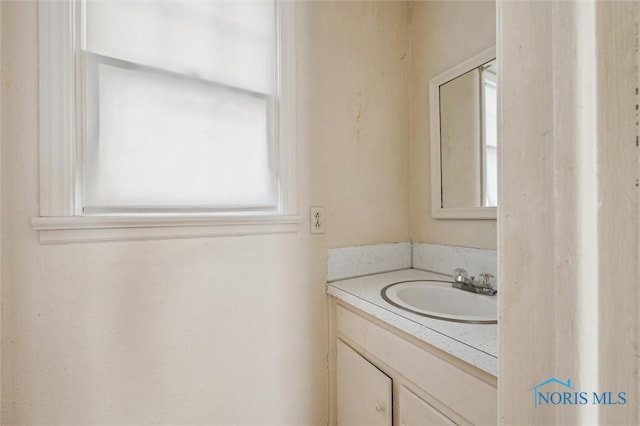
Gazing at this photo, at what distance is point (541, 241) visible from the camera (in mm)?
242

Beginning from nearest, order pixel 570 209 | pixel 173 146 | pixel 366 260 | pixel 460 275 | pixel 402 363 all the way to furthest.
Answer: pixel 570 209
pixel 402 363
pixel 173 146
pixel 460 275
pixel 366 260

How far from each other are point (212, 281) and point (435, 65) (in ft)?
4.69

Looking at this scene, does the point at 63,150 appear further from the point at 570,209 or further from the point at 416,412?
the point at 416,412

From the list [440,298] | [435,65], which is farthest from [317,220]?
[435,65]

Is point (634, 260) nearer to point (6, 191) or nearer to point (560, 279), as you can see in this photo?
point (560, 279)

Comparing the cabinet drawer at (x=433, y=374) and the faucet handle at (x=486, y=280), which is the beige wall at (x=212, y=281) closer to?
the cabinet drawer at (x=433, y=374)

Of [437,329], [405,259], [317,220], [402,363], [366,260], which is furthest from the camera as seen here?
[405,259]

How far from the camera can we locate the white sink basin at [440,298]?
1.02 meters

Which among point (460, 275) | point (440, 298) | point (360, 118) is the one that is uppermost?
point (360, 118)

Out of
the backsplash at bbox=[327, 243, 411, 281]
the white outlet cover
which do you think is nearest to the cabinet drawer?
the backsplash at bbox=[327, 243, 411, 281]

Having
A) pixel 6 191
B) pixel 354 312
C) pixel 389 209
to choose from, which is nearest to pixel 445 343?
pixel 354 312

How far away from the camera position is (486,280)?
1062 millimetres

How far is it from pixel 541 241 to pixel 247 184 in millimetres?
1012

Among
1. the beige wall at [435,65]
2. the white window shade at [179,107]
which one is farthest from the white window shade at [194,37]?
the beige wall at [435,65]
